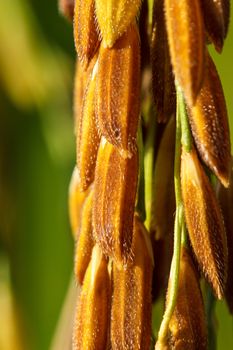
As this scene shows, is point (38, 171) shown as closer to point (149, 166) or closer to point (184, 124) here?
point (149, 166)

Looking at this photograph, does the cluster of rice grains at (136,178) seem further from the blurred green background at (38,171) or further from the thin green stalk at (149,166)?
the blurred green background at (38,171)

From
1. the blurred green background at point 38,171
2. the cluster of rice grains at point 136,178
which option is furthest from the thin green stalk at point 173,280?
the blurred green background at point 38,171

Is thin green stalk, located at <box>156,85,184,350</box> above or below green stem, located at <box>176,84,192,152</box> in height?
below

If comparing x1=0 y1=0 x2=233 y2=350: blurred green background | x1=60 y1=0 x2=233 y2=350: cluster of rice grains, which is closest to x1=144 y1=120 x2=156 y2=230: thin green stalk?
x1=60 y1=0 x2=233 y2=350: cluster of rice grains

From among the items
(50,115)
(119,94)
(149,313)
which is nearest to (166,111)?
(119,94)

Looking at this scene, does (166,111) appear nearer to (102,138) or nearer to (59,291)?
(102,138)

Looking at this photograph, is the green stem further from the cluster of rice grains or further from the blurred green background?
the blurred green background
